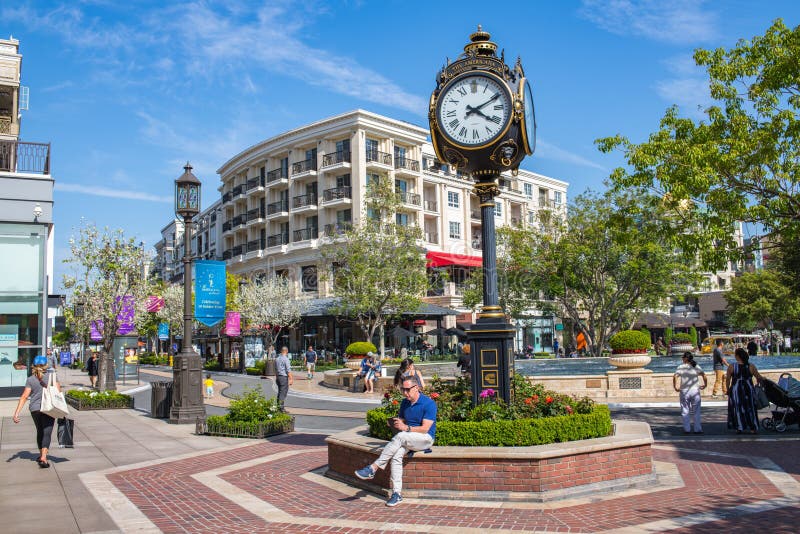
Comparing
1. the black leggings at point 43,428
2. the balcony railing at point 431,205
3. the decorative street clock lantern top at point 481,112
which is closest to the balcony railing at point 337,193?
the balcony railing at point 431,205

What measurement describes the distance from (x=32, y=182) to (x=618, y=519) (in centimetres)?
2326

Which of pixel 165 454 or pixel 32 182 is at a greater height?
pixel 32 182

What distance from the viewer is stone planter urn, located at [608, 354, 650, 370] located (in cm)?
2095

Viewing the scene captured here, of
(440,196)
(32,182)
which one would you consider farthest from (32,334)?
(440,196)

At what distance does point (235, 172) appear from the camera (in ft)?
199

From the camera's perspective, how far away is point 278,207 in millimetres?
54188

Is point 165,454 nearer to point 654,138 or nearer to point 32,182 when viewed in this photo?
point 654,138

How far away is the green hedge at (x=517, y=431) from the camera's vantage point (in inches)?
322

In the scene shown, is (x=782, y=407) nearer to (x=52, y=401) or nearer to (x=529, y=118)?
(x=529, y=118)

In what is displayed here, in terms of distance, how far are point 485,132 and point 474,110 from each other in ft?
1.23

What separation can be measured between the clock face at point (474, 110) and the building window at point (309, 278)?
133 ft

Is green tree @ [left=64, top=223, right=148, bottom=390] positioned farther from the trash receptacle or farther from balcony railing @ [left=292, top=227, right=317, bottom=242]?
balcony railing @ [left=292, top=227, right=317, bottom=242]

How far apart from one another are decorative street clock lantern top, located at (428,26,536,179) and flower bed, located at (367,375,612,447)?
10.5 ft

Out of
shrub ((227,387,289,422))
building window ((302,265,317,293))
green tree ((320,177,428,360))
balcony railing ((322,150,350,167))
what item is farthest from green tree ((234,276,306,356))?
shrub ((227,387,289,422))
